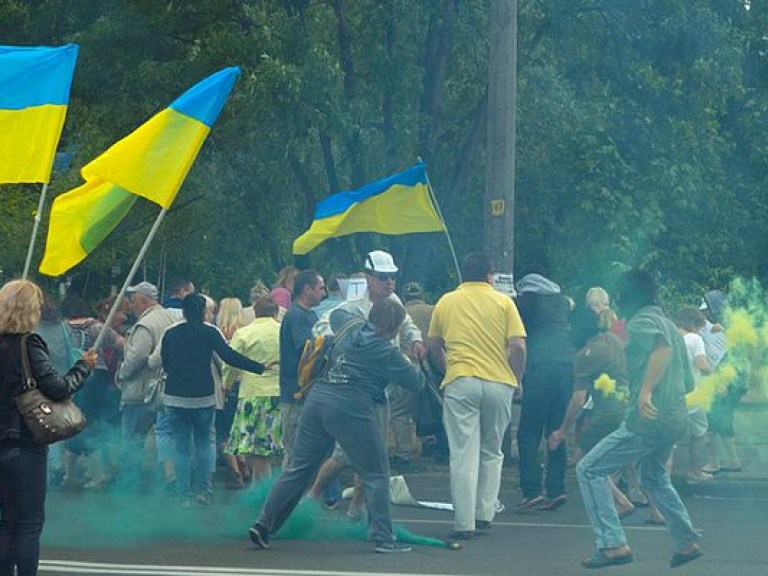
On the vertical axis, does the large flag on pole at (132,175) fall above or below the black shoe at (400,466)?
above

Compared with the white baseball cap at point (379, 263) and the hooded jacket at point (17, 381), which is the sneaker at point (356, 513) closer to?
the white baseball cap at point (379, 263)

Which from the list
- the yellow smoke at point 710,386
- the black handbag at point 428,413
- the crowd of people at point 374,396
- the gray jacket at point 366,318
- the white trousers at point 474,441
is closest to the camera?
the crowd of people at point 374,396

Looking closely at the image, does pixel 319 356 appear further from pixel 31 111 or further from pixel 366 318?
pixel 31 111

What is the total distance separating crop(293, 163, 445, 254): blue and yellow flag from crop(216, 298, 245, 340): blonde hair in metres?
1.03

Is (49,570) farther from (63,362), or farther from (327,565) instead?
(63,362)

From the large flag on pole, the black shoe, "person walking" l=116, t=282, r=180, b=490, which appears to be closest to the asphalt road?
"person walking" l=116, t=282, r=180, b=490

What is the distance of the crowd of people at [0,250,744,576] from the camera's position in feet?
33.8

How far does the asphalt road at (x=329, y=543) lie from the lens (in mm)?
10398

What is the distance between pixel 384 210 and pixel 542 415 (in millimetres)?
3524

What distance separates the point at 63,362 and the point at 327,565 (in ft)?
17.0

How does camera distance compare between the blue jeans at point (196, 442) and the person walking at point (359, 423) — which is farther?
the blue jeans at point (196, 442)

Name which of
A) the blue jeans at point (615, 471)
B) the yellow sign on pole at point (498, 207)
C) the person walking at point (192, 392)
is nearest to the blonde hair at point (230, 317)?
the person walking at point (192, 392)

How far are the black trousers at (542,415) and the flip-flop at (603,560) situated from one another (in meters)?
3.50

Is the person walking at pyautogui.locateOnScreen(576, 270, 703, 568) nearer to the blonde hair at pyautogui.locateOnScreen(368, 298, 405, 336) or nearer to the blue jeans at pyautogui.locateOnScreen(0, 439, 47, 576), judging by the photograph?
the blonde hair at pyautogui.locateOnScreen(368, 298, 405, 336)
